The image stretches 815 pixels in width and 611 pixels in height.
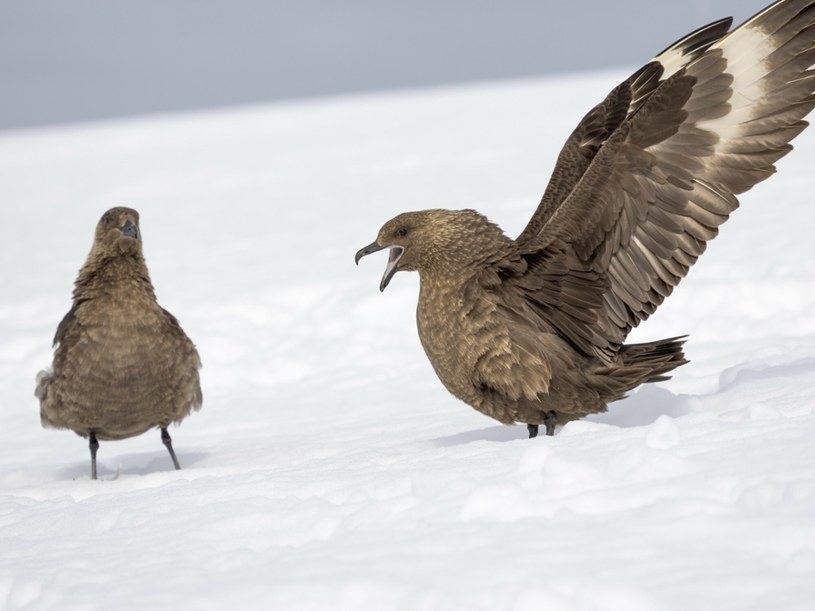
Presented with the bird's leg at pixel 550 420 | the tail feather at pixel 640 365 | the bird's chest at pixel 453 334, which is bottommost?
the bird's leg at pixel 550 420

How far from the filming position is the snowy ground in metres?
2.54

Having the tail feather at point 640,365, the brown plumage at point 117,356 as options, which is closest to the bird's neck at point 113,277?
the brown plumage at point 117,356

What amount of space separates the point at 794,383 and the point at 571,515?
2.01 meters

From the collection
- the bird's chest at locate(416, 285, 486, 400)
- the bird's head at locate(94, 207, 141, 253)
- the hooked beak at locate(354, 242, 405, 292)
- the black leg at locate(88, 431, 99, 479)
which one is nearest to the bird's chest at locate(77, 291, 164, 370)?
the bird's head at locate(94, 207, 141, 253)

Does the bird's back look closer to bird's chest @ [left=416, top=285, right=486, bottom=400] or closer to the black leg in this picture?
the black leg

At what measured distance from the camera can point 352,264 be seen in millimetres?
11172

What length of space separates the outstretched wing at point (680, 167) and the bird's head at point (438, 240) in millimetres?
202

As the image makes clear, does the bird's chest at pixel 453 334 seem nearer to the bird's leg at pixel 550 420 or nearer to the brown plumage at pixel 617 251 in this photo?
the brown plumage at pixel 617 251

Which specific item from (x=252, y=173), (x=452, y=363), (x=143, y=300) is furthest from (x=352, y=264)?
(x=252, y=173)

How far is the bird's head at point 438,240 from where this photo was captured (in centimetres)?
458

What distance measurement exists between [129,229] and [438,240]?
5.57 feet

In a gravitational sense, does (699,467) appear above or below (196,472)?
above

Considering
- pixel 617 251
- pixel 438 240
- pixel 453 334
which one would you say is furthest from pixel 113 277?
pixel 617 251

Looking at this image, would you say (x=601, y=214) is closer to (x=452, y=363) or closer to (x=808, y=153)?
(x=452, y=363)
